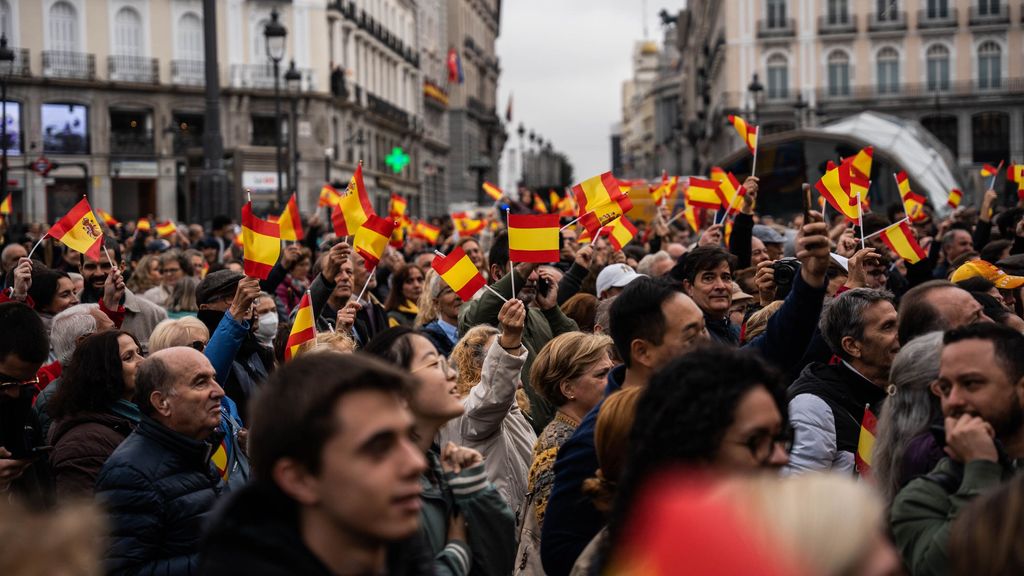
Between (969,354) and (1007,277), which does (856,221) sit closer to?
(1007,277)

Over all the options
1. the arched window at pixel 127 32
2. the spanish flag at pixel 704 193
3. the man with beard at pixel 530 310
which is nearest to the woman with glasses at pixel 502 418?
the man with beard at pixel 530 310

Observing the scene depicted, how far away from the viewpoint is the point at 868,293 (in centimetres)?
521

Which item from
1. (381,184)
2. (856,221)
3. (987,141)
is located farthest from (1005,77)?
(856,221)

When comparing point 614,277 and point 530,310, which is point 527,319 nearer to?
point 530,310

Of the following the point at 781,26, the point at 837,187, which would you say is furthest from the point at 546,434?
the point at 781,26

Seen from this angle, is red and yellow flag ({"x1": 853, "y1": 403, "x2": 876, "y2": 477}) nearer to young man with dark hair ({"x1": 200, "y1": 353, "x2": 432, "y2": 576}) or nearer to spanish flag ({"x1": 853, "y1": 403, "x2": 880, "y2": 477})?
spanish flag ({"x1": 853, "y1": 403, "x2": 880, "y2": 477})

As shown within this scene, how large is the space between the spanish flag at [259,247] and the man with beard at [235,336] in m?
0.10

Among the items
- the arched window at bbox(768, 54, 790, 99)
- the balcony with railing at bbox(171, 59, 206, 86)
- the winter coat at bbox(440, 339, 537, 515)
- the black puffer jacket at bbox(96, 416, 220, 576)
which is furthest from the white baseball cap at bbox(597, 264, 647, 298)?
the arched window at bbox(768, 54, 790, 99)

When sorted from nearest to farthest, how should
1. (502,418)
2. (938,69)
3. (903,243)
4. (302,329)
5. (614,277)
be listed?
(502,418) → (302,329) → (614,277) → (903,243) → (938,69)

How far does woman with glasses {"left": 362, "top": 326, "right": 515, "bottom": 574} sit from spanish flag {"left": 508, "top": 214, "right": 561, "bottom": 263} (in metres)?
3.26

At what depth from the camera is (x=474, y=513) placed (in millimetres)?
3654

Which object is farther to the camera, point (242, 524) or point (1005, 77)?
point (1005, 77)

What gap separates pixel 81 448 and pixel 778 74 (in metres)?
64.1

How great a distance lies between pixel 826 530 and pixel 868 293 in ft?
11.4
